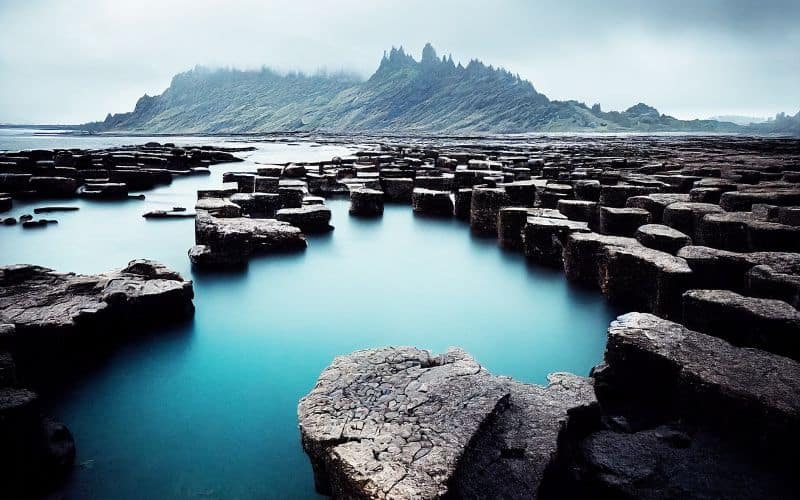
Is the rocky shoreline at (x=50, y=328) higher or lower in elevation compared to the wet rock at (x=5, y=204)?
lower

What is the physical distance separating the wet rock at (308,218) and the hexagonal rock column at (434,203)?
1.97m

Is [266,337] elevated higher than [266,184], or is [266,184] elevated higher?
[266,184]

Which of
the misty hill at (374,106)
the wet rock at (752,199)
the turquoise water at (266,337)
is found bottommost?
the turquoise water at (266,337)

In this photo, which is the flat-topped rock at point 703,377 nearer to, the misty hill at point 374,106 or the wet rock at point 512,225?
the wet rock at point 512,225

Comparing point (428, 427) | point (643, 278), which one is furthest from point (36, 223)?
point (643, 278)

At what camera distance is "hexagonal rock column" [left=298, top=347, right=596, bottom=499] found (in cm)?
135

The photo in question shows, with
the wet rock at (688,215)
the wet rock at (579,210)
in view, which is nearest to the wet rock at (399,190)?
the wet rock at (579,210)

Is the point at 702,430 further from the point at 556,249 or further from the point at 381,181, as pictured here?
the point at 381,181

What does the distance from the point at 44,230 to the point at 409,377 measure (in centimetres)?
605

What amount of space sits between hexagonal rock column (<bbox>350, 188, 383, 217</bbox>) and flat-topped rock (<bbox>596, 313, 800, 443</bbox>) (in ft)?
17.7

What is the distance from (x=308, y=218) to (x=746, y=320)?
16.0ft

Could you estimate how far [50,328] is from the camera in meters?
2.41

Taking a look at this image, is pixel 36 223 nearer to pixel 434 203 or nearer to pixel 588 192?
pixel 434 203

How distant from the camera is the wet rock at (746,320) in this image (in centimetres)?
216
